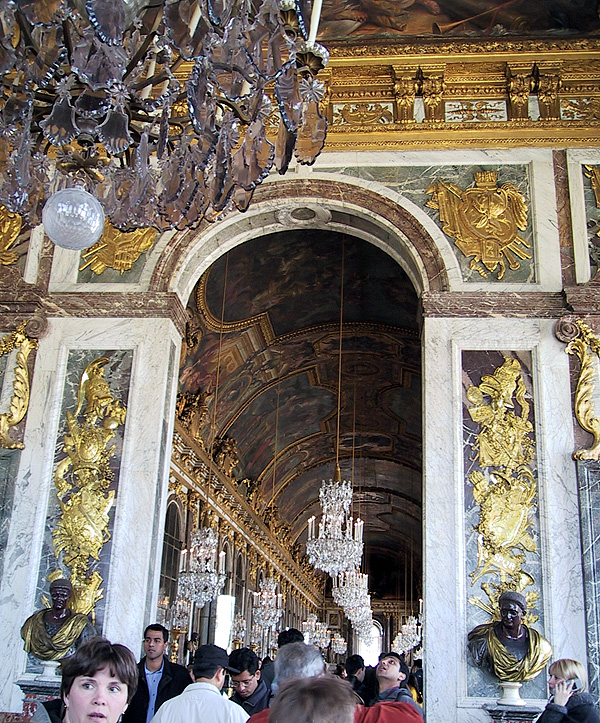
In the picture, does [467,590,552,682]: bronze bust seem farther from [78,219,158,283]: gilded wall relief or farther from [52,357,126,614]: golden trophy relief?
[78,219,158,283]: gilded wall relief

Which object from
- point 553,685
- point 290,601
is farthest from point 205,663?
point 290,601

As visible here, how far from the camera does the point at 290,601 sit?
3053 cm

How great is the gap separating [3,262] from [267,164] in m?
4.42

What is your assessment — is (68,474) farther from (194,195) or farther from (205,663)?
(205,663)

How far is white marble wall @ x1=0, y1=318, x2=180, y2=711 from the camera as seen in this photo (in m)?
7.29

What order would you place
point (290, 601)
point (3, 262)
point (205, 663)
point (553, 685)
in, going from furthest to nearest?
point (290, 601)
point (3, 262)
point (553, 685)
point (205, 663)

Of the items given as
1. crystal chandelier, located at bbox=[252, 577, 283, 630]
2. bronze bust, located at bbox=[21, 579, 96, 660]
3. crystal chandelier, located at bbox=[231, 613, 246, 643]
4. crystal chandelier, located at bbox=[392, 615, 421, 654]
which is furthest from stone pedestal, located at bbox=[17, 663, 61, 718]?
crystal chandelier, located at bbox=[392, 615, 421, 654]

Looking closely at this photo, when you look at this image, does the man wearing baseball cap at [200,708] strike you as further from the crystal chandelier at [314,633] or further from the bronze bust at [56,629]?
the crystal chandelier at [314,633]

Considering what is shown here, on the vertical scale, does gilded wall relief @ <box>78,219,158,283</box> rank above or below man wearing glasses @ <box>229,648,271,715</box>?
above

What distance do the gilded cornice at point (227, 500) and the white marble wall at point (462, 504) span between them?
626 centimetres

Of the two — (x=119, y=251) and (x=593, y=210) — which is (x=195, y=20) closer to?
(x=119, y=251)

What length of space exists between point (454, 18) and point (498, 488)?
4.83 metres

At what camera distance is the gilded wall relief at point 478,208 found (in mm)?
8164

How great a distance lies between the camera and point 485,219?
27.3 ft
